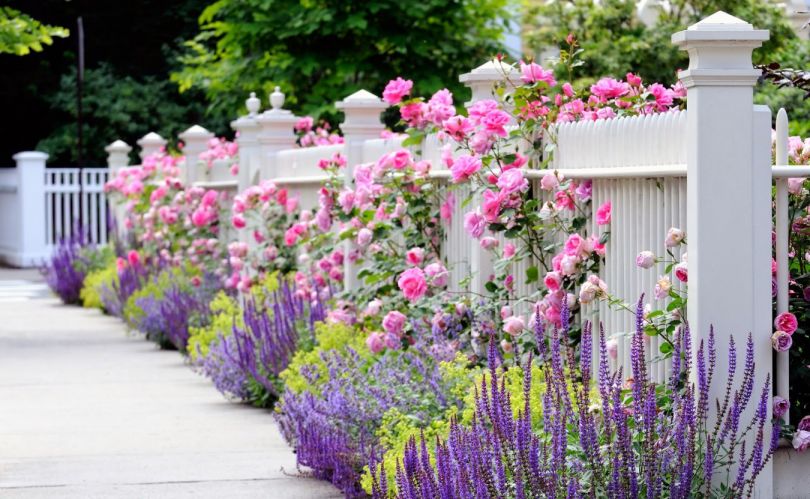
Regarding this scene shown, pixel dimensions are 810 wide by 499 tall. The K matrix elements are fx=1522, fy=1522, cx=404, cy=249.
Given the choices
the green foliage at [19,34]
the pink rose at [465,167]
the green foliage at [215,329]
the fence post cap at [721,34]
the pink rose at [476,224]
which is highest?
the green foliage at [19,34]

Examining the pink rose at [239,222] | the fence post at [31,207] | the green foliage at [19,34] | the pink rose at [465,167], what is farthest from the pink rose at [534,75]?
the fence post at [31,207]

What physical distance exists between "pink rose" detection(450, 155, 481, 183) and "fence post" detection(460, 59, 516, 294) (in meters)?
0.46

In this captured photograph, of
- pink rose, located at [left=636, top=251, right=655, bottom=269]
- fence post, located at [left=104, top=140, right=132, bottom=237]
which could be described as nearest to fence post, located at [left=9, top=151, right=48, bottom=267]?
fence post, located at [left=104, top=140, right=132, bottom=237]

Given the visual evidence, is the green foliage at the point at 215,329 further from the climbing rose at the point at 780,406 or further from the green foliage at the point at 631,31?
the green foliage at the point at 631,31

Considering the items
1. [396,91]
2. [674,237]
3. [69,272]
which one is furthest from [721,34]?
[69,272]

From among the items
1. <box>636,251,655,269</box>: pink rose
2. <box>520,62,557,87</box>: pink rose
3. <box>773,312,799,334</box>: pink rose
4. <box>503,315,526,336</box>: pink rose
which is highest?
<box>520,62,557,87</box>: pink rose

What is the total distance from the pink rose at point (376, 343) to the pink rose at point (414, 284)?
361 millimetres

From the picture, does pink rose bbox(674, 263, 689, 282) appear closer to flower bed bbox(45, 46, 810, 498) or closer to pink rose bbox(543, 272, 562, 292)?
flower bed bbox(45, 46, 810, 498)

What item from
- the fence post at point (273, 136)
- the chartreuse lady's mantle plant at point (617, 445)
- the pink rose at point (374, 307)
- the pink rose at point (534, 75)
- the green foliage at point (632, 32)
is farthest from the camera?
the green foliage at point (632, 32)

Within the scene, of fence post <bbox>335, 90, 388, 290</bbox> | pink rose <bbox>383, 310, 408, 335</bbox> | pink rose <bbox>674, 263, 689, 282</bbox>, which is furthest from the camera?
fence post <bbox>335, 90, 388, 290</bbox>

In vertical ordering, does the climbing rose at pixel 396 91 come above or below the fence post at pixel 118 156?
below

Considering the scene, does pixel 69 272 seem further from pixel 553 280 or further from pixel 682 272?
pixel 682 272

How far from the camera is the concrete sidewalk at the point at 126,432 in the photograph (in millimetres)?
6457

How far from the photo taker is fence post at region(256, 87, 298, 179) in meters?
11.9
